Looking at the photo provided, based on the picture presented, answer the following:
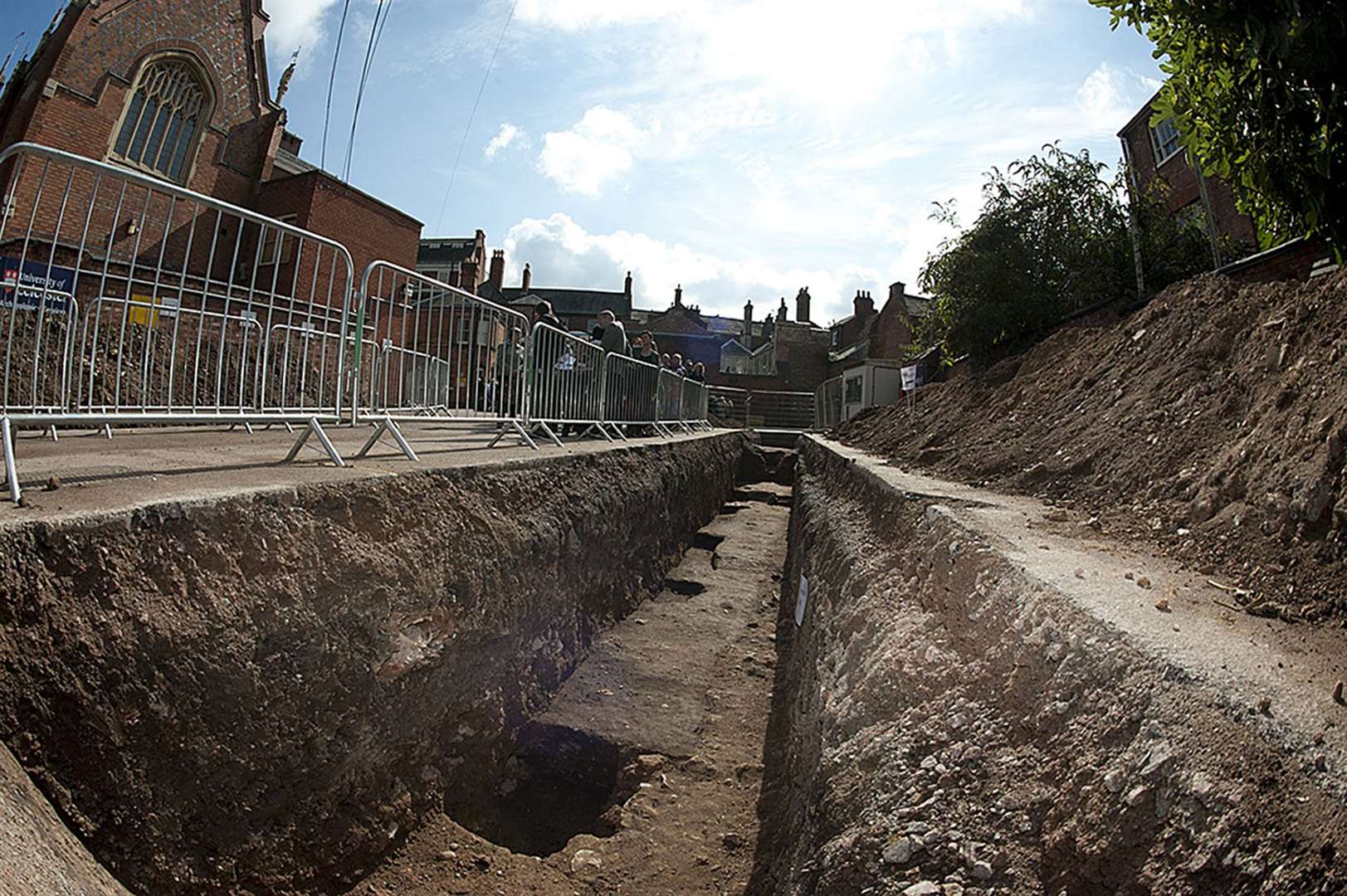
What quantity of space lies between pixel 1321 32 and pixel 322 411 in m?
4.27

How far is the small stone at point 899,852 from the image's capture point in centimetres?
173

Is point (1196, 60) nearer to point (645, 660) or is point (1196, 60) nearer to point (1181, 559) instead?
point (1181, 559)

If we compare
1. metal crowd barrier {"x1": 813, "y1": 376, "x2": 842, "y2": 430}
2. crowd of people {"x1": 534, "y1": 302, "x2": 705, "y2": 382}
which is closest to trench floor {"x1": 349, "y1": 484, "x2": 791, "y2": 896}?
crowd of people {"x1": 534, "y1": 302, "x2": 705, "y2": 382}

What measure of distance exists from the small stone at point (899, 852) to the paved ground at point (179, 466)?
2.28m

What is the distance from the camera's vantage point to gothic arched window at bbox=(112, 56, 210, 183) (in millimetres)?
19062

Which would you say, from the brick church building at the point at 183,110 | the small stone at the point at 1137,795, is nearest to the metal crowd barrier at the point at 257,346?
the small stone at the point at 1137,795

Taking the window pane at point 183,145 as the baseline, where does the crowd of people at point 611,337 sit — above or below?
below

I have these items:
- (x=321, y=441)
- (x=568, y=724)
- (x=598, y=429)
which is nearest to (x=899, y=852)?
(x=568, y=724)

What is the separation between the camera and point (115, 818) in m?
1.87

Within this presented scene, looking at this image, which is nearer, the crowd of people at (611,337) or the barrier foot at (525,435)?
the barrier foot at (525,435)

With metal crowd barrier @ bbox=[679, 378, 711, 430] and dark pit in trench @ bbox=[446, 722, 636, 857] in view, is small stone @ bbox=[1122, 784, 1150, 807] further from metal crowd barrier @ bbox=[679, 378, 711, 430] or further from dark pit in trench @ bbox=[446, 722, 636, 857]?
metal crowd barrier @ bbox=[679, 378, 711, 430]

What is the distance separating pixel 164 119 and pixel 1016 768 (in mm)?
25509

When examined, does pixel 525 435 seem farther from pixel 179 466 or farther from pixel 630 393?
pixel 630 393

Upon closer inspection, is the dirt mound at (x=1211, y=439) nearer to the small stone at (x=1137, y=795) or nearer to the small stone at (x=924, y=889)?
Answer: the small stone at (x=1137, y=795)
